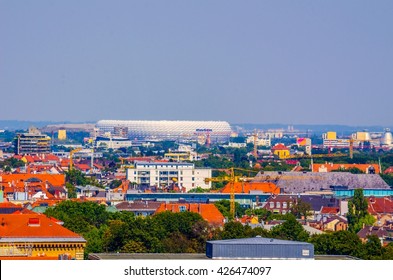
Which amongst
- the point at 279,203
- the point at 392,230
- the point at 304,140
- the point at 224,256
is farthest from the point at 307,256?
the point at 304,140

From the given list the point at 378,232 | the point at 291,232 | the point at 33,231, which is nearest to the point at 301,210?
the point at 378,232

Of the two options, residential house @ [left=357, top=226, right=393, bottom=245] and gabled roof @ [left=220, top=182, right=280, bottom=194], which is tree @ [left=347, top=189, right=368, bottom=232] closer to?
residential house @ [left=357, top=226, right=393, bottom=245]

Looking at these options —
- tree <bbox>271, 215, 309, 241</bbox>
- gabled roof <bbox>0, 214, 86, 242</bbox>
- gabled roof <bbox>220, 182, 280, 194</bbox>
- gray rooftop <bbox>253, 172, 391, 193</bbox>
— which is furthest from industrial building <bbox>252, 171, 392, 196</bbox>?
gabled roof <bbox>0, 214, 86, 242</bbox>

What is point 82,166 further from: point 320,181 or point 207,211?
point 207,211

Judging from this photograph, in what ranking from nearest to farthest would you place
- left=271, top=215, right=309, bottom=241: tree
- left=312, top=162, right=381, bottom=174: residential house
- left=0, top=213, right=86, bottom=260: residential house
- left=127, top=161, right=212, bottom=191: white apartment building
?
1. left=0, top=213, right=86, bottom=260: residential house
2. left=271, top=215, right=309, bottom=241: tree
3. left=127, top=161, right=212, bottom=191: white apartment building
4. left=312, top=162, right=381, bottom=174: residential house

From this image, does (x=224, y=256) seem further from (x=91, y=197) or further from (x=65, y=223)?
(x=91, y=197)

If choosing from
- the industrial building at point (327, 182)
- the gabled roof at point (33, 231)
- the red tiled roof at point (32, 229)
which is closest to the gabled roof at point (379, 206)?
the industrial building at point (327, 182)

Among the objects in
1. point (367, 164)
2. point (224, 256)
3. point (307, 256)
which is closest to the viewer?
point (224, 256)
